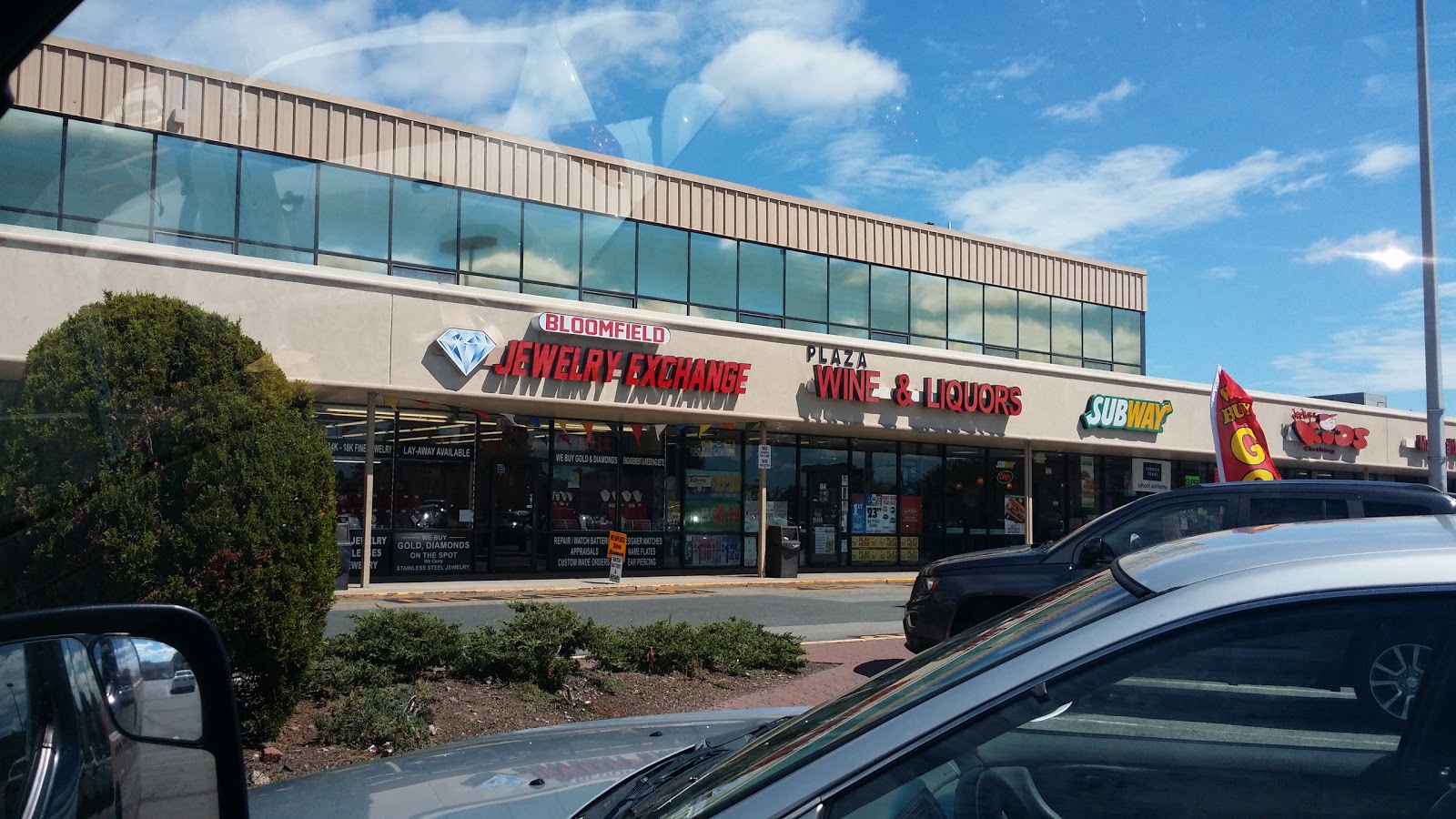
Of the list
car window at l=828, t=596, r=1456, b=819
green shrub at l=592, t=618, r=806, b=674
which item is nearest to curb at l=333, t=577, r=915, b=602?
green shrub at l=592, t=618, r=806, b=674

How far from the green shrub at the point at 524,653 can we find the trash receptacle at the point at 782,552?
48.4ft

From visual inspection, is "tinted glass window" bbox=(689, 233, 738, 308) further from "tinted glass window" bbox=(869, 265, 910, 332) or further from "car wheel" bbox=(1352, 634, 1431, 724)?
"car wheel" bbox=(1352, 634, 1431, 724)

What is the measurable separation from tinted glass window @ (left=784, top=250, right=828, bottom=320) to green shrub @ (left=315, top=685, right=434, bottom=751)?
1973 centimetres

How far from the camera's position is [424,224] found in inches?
802

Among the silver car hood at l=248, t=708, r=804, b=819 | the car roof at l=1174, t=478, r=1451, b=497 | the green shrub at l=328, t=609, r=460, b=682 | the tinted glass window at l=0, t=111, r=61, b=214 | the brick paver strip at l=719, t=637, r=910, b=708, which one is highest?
the tinted glass window at l=0, t=111, r=61, b=214

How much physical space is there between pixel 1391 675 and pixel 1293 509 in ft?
23.4

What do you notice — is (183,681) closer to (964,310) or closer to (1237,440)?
(1237,440)

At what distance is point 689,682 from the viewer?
30.2ft

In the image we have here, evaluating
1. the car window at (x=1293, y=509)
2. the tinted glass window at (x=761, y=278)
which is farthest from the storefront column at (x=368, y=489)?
the car window at (x=1293, y=509)

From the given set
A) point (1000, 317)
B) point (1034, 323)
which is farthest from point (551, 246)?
point (1034, 323)

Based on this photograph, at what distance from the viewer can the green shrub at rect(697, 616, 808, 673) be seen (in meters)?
9.79

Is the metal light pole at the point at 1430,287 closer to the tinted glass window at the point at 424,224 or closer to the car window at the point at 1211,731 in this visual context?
the car window at the point at 1211,731

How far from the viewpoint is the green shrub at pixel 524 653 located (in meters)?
8.42

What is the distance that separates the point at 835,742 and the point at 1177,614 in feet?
1.97
